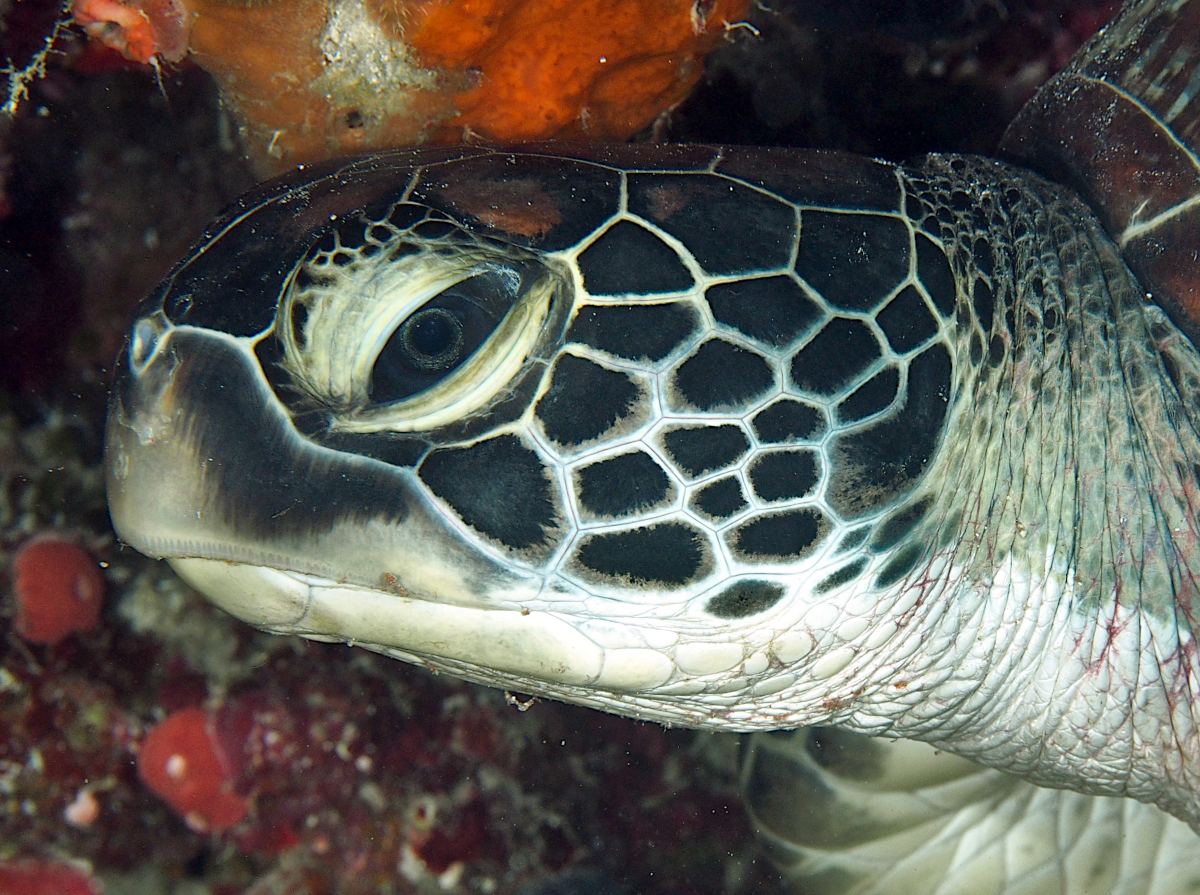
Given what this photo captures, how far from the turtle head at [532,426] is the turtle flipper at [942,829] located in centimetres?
120

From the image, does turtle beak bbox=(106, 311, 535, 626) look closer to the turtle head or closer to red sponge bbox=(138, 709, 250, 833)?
the turtle head

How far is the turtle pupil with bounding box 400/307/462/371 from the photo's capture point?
118cm

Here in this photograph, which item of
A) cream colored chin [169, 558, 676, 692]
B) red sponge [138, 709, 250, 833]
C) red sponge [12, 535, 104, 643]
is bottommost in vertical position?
red sponge [138, 709, 250, 833]

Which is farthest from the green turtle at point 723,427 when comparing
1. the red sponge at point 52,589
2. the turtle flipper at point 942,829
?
the red sponge at point 52,589

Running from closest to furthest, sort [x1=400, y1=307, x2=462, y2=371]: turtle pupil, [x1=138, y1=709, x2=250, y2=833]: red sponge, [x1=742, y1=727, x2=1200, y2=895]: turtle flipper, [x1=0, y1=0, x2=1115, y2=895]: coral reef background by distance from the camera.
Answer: [x1=400, y1=307, x2=462, y2=371]: turtle pupil
[x1=0, y1=0, x2=1115, y2=895]: coral reef background
[x1=138, y1=709, x2=250, y2=833]: red sponge
[x1=742, y1=727, x2=1200, y2=895]: turtle flipper

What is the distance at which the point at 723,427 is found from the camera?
125 cm

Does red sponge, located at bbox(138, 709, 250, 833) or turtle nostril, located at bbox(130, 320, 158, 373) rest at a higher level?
turtle nostril, located at bbox(130, 320, 158, 373)

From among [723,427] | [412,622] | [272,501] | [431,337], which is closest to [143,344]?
[272,501]

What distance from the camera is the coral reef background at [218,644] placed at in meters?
1.67

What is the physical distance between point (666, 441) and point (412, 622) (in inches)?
19.1

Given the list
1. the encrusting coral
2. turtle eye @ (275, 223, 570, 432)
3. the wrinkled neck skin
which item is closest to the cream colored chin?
turtle eye @ (275, 223, 570, 432)

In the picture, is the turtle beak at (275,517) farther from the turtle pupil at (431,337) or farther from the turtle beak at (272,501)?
the turtle pupil at (431,337)

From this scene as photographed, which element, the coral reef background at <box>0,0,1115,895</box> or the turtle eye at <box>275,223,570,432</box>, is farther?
the coral reef background at <box>0,0,1115,895</box>

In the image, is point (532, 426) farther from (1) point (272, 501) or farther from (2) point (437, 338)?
(1) point (272, 501)
